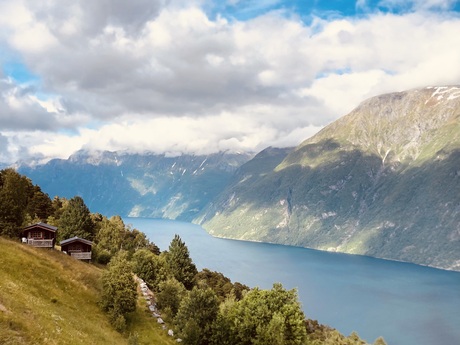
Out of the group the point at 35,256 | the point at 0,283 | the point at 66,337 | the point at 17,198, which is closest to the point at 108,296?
the point at 35,256

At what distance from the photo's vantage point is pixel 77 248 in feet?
270

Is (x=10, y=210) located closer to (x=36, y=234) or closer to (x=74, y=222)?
(x=36, y=234)

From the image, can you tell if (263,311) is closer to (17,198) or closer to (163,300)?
(163,300)

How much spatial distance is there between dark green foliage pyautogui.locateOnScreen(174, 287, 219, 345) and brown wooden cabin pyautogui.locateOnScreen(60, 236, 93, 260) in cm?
2951

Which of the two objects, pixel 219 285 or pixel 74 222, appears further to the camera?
pixel 219 285

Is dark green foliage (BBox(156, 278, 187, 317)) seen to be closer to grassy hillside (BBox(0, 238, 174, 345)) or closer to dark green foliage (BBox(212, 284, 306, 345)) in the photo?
grassy hillside (BBox(0, 238, 174, 345))

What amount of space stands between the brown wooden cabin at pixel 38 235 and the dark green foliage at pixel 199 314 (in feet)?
93.5

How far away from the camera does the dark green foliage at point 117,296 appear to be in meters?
57.2

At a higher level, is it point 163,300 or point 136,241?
point 136,241

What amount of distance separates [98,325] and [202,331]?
15.4 m

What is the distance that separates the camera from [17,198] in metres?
78.3

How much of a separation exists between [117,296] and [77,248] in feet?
93.0

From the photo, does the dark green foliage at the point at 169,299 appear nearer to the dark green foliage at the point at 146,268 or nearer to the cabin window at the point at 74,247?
the dark green foliage at the point at 146,268

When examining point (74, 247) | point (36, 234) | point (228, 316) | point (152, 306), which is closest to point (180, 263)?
point (74, 247)
